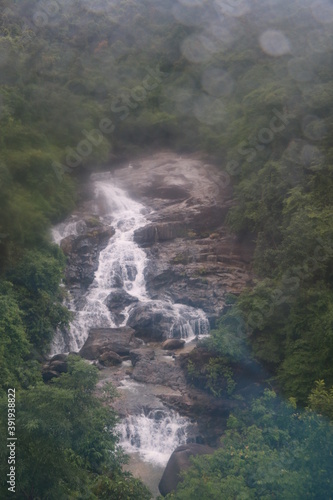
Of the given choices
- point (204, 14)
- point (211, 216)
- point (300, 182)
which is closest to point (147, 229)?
point (211, 216)

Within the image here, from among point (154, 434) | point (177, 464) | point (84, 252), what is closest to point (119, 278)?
point (84, 252)

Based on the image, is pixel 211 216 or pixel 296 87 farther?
pixel 211 216

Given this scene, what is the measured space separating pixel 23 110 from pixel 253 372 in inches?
761

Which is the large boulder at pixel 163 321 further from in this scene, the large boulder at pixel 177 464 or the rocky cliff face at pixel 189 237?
the large boulder at pixel 177 464

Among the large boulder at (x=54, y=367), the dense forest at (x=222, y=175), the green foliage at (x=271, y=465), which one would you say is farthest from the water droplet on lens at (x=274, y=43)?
the green foliage at (x=271, y=465)

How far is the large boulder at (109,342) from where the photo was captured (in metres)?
18.9

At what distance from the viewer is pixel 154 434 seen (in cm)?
1477

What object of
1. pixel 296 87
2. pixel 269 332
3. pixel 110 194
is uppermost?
pixel 296 87

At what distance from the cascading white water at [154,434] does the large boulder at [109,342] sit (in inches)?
163

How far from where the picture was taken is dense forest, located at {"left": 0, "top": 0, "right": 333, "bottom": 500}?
30.6ft

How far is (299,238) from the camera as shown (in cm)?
1689

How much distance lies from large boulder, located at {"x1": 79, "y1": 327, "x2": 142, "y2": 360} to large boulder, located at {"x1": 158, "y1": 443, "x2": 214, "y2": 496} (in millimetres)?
6106

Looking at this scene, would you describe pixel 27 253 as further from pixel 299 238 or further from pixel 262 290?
pixel 299 238

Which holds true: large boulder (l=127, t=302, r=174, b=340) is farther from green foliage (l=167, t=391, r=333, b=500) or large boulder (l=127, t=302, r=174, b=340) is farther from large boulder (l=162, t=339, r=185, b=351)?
green foliage (l=167, t=391, r=333, b=500)
